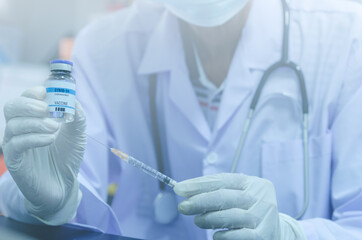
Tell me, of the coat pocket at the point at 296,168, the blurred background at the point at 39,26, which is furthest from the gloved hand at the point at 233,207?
the blurred background at the point at 39,26

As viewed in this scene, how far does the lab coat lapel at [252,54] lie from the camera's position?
2.80 ft

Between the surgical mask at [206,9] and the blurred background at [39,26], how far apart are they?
169 centimetres

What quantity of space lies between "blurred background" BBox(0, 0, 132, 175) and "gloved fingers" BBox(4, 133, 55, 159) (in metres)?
1.96

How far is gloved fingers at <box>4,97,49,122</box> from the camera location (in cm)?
54

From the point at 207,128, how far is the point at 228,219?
1.16 feet

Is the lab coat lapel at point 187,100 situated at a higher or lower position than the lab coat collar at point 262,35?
lower

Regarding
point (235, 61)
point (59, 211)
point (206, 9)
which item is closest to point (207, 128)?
point (235, 61)

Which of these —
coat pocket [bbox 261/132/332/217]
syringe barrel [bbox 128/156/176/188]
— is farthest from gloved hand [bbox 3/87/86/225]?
coat pocket [bbox 261/132/332/217]

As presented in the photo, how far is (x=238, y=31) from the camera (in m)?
0.95

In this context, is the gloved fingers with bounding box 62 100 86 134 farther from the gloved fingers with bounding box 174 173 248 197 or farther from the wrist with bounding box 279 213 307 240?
the wrist with bounding box 279 213 307 240

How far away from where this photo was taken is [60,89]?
0.51 m

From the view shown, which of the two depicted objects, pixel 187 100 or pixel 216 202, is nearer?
pixel 216 202

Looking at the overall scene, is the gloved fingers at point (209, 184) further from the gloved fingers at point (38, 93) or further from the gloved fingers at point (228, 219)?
the gloved fingers at point (38, 93)

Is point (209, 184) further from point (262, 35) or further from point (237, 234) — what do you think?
point (262, 35)
